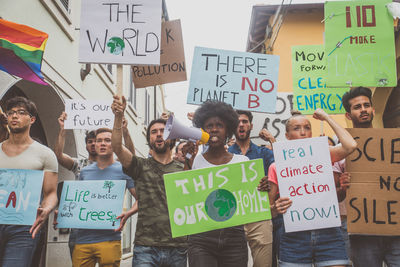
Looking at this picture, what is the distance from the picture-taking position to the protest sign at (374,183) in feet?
10.1

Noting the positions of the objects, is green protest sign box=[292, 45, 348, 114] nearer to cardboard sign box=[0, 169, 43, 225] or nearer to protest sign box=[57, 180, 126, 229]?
protest sign box=[57, 180, 126, 229]

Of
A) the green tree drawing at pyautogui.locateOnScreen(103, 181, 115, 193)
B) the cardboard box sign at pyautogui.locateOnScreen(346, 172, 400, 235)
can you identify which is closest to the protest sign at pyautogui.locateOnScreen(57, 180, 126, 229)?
the green tree drawing at pyautogui.locateOnScreen(103, 181, 115, 193)

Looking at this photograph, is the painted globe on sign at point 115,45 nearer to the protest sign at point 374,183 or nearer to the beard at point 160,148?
the beard at point 160,148

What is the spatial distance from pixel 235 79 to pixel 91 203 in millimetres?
2143

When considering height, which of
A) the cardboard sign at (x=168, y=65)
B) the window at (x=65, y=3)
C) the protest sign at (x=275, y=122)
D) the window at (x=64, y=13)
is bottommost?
the protest sign at (x=275, y=122)

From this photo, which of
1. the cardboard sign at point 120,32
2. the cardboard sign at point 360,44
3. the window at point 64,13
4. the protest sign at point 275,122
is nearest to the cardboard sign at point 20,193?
the cardboard sign at point 120,32

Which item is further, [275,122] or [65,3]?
[65,3]

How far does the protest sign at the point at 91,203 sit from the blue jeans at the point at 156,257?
2.93ft

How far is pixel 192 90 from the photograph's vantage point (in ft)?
15.7

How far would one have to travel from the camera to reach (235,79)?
4902 mm

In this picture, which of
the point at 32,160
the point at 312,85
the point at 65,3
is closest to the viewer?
the point at 32,160

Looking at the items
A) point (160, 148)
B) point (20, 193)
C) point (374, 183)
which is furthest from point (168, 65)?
point (374, 183)

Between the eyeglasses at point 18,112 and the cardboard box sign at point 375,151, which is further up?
the eyeglasses at point 18,112

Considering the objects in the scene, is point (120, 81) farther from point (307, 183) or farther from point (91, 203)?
point (307, 183)
